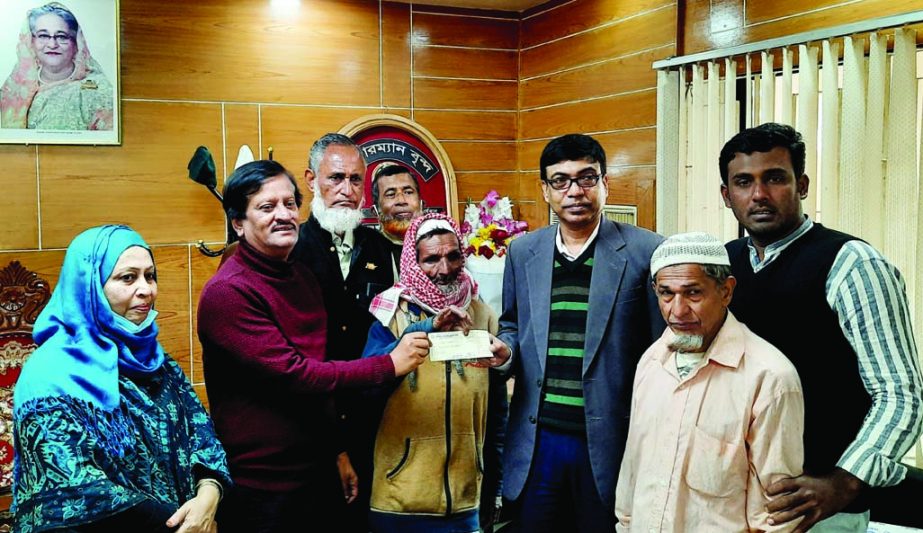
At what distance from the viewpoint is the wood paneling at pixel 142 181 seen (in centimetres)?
427

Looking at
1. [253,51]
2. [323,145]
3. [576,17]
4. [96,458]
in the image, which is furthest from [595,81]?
[96,458]

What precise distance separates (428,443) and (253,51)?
315 centimetres

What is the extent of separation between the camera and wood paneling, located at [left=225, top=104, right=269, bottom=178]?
15.4 ft

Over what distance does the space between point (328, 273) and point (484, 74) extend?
119 inches

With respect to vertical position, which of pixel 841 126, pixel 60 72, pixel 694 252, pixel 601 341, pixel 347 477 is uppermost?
pixel 60 72

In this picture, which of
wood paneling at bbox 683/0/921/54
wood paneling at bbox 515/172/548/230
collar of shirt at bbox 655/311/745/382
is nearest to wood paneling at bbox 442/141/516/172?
wood paneling at bbox 515/172/548/230

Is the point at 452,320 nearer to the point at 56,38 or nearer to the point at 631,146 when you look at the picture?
the point at 631,146

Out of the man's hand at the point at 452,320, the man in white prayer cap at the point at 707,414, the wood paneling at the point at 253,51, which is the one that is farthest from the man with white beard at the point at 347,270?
the wood paneling at the point at 253,51

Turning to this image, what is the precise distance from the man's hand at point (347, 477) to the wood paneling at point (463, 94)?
317cm

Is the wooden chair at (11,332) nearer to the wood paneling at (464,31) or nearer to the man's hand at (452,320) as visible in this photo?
the man's hand at (452,320)

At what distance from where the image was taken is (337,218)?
120 inches

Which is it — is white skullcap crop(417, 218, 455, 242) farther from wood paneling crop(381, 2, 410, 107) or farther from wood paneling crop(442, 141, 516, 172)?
wood paneling crop(442, 141, 516, 172)

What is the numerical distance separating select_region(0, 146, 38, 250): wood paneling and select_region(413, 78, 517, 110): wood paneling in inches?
92.1

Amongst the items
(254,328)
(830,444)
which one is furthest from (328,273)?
(830,444)
